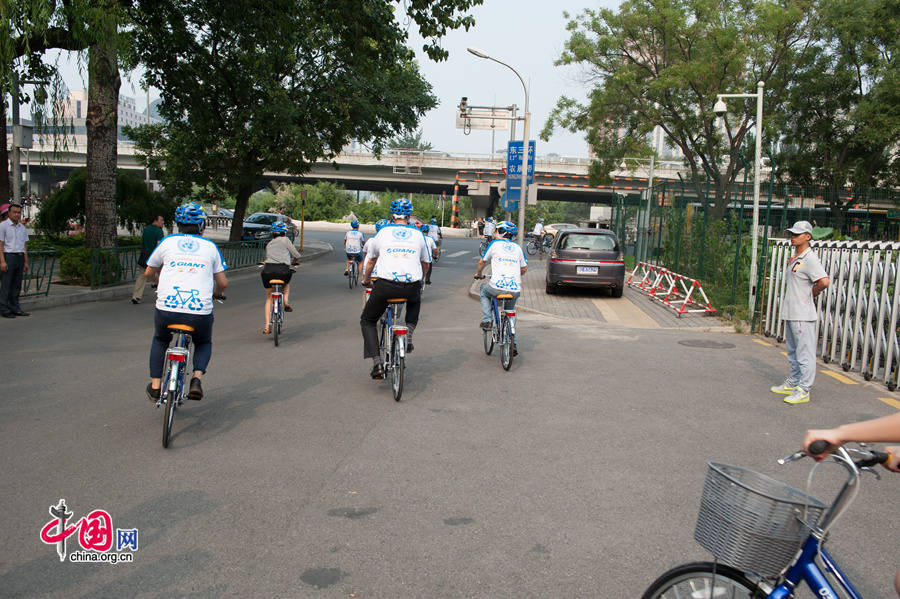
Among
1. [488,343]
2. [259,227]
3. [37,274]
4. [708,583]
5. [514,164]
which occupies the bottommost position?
[488,343]

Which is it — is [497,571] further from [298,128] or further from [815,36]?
[815,36]

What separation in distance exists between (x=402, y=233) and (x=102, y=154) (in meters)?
11.7

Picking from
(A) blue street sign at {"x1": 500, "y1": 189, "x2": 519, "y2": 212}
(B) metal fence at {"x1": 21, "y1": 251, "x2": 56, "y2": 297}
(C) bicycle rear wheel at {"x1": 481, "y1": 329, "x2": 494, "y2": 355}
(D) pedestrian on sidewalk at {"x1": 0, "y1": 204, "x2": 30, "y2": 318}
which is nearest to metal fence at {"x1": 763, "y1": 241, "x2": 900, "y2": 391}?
(C) bicycle rear wheel at {"x1": 481, "y1": 329, "x2": 494, "y2": 355}

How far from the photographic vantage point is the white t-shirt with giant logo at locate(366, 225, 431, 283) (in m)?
7.32

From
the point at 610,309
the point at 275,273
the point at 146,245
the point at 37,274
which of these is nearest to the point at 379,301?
the point at 275,273

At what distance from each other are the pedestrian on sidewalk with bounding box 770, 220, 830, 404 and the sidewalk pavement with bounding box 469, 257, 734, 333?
209 inches

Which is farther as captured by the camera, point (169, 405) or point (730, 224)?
point (730, 224)

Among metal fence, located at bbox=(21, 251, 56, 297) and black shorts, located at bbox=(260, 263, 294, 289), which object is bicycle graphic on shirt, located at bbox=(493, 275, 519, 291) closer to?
black shorts, located at bbox=(260, 263, 294, 289)

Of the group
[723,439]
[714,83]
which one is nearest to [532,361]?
[723,439]

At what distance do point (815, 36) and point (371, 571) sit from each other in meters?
29.8

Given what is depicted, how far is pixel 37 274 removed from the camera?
45.8 ft

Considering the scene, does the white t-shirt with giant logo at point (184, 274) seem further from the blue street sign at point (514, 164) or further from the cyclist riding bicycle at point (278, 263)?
the blue street sign at point (514, 164)

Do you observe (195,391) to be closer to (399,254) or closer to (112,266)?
(399,254)

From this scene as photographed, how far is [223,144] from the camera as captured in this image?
83.6 ft
